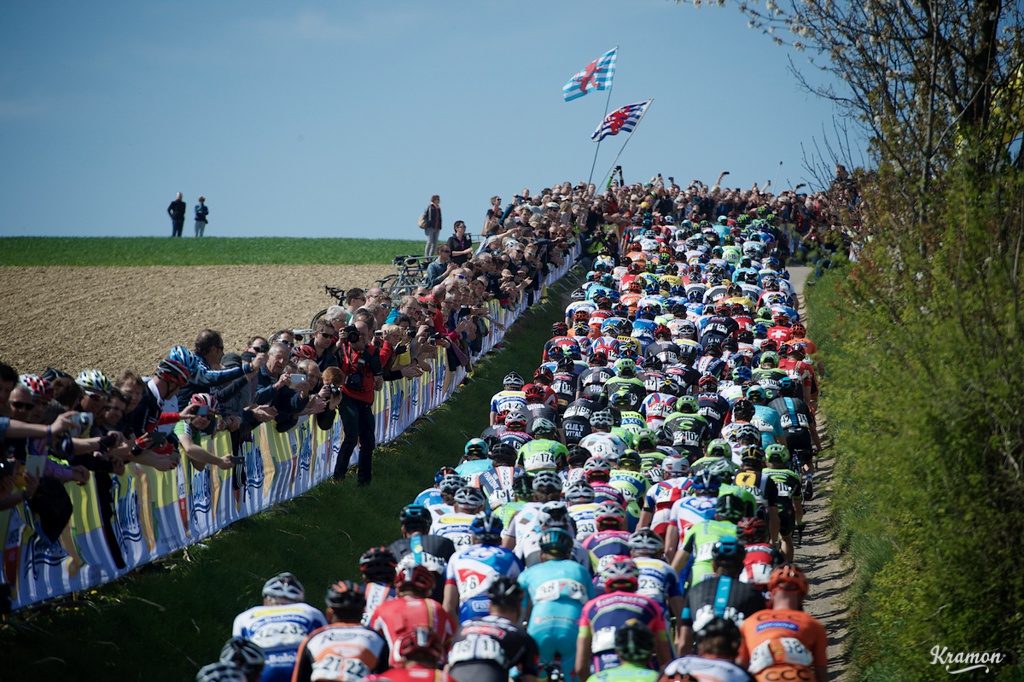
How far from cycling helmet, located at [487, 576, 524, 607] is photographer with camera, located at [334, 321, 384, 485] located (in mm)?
7418

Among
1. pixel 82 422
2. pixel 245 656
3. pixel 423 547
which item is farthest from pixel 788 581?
pixel 82 422

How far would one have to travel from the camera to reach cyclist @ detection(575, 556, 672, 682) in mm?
8805

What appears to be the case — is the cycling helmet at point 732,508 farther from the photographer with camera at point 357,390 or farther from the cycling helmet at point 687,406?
the photographer with camera at point 357,390

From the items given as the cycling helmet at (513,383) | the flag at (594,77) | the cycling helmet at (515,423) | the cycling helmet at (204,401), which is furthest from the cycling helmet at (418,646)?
the flag at (594,77)

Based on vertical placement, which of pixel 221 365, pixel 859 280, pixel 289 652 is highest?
pixel 859 280

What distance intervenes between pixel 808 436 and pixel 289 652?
38.7 ft

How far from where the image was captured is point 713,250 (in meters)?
34.7

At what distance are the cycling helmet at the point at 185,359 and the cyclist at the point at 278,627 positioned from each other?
11.6 ft

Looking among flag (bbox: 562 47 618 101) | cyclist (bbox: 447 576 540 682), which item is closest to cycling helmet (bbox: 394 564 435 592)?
cyclist (bbox: 447 576 540 682)

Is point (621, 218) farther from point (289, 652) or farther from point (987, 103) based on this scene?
point (289, 652)

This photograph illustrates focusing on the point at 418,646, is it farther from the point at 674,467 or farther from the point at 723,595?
the point at 674,467

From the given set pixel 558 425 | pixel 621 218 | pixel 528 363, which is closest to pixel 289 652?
pixel 558 425

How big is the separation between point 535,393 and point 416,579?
9.29 metres

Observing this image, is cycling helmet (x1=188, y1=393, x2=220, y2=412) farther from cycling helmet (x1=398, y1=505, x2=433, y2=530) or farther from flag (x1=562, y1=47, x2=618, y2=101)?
flag (x1=562, y1=47, x2=618, y2=101)
